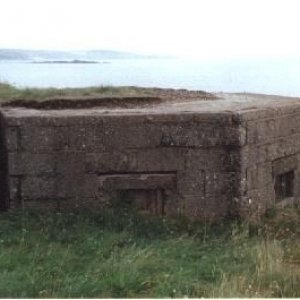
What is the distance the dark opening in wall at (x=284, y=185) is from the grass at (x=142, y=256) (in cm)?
67

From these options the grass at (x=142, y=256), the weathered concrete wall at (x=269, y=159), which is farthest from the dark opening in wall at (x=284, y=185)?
the grass at (x=142, y=256)

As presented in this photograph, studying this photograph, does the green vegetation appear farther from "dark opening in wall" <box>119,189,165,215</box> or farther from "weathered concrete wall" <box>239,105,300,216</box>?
"dark opening in wall" <box>119,189,165,215</box>

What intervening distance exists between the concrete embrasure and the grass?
0.82 ft

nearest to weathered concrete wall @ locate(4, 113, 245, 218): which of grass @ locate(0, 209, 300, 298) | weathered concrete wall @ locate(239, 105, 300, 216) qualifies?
weathered concrete wall @ locate(239, 105, 300, 216)

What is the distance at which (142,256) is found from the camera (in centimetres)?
668

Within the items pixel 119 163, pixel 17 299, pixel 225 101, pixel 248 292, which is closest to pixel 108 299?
pixel 17 299

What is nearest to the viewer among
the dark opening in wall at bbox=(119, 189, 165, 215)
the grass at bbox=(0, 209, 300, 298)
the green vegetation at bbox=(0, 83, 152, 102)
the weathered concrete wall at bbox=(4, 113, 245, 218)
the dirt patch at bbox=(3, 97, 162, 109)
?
the grass at bbox=(0, 209, 300, 298)

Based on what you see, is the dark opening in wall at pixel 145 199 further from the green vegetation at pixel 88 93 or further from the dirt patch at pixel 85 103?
the green vegetation at pixel 88 93

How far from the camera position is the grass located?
Result: 588cm

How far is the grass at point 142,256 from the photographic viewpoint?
588 centimetres

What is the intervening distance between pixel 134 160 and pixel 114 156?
0.21m

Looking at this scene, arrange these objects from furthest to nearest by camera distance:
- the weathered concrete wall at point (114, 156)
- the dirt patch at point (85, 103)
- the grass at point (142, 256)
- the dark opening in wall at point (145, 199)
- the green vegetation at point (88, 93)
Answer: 1. the green vegetation at point (88, 93)
2. the dirt patch at point (85, 103)
3. the dark opening in wall at point (145, 199)
4. the weathered concrete wall at point (114, 156)
5. the grass at point (142, 256)

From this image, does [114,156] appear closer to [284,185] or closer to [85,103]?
[85,103]

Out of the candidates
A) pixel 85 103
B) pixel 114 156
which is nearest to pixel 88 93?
pixel 85 103
